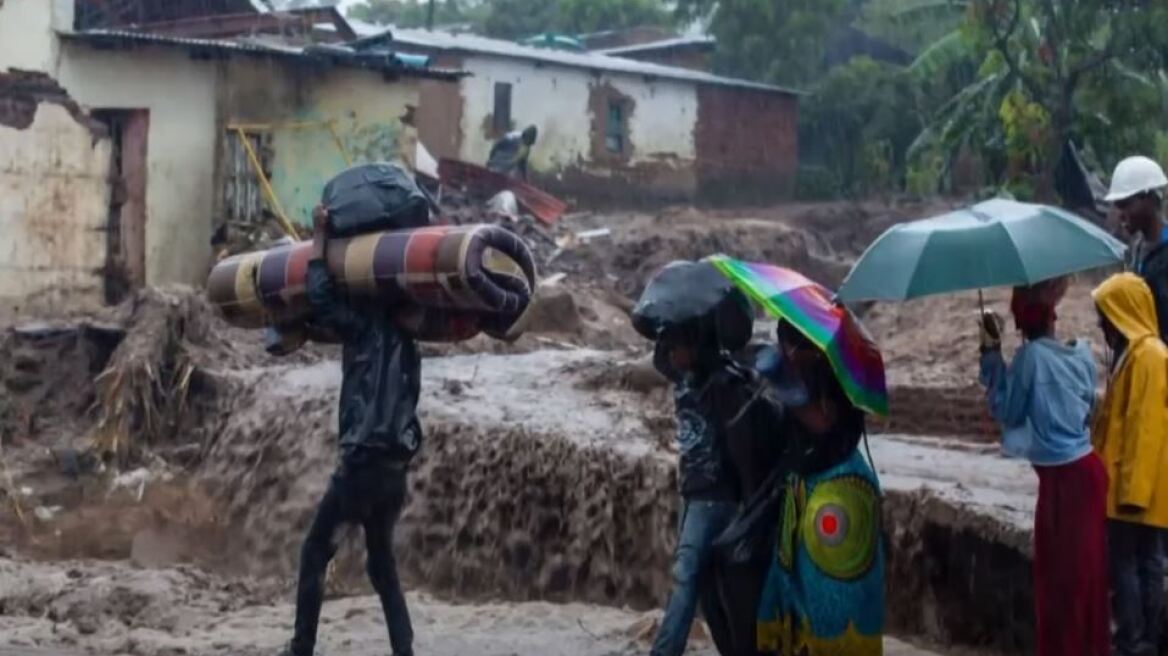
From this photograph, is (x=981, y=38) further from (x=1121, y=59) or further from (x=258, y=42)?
(x=258, y=42)

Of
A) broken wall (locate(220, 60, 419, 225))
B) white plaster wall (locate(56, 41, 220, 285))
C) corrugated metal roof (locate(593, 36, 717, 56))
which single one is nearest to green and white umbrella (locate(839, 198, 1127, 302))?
white plaster wall (locate(56, 41, 220, 285))

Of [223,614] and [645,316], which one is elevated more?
[645,316]

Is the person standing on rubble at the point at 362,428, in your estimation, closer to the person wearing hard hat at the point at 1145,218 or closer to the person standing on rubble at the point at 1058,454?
the person standing on rubble at the point at 1058,454

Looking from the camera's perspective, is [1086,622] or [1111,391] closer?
[1086,622]

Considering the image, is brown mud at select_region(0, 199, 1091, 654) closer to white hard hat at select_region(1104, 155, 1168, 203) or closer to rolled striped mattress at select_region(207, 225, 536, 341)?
white hard hat at select_region(1104, 155, 1168, 203)

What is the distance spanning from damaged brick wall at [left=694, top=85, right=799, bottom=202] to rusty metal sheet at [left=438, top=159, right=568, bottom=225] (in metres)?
11.5

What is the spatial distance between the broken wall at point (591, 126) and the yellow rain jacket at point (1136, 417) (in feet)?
88.7

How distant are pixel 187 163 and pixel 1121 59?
1125 centimetres

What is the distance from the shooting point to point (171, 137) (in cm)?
2098

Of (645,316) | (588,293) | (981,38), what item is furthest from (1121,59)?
(645,316)

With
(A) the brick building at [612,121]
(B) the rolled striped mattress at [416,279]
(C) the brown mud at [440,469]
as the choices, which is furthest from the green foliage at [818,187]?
(B) the rolled striped mattress at [416,279]

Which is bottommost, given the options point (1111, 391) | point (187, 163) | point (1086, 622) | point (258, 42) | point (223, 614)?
point (223, 614)

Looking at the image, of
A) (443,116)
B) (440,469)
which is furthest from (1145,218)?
(443,116)

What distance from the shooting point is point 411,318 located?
7832mm
